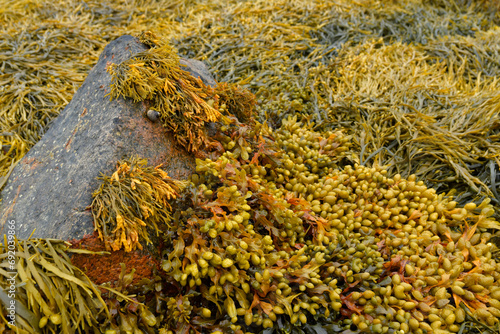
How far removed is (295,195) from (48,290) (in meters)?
1.45

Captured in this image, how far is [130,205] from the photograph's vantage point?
1553 mm

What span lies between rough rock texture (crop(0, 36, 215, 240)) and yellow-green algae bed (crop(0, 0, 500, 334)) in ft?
0.32

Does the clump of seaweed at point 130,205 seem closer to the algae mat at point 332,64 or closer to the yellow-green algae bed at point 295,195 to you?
the yellow-green algae bed at point 295,195

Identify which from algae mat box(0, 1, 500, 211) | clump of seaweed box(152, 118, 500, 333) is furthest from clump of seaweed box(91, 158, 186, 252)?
algae mat box(0, 1, 500, 211)

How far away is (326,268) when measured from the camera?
175 centimetres

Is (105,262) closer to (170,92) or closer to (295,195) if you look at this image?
(170,92)

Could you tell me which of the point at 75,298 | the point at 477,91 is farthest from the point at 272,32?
the point at 75,298

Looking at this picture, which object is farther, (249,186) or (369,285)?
(249,186)

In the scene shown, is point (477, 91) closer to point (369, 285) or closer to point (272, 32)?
point (272, 32)

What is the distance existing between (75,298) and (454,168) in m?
2.55

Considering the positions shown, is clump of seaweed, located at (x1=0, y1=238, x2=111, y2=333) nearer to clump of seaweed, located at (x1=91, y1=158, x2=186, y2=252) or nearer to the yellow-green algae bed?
the yellow-green algae bed

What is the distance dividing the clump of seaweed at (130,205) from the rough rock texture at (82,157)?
3.0 inches

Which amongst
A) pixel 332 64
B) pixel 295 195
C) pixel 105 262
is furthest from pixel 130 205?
pixel 332 64

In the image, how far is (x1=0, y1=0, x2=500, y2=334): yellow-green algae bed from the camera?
1490mm
